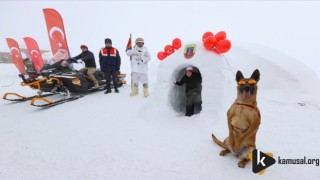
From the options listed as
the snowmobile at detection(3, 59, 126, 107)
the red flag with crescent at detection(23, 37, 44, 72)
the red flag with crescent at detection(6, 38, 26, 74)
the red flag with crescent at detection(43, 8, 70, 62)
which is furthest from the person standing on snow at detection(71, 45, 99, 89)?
the red flag with crescent at detection(6, 38, 26, 74)

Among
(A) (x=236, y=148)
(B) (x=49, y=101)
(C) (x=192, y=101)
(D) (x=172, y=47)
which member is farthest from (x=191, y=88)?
(B) (x=49, y=101)

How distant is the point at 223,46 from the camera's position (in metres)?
4.38

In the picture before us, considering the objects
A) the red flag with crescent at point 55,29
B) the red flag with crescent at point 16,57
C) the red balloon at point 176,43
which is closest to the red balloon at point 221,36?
the red balloon at point 176,43

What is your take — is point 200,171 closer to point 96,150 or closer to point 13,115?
point 96,150

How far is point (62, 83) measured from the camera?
19.8 ft

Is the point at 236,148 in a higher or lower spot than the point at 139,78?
lower

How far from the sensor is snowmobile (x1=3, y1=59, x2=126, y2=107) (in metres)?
5.54

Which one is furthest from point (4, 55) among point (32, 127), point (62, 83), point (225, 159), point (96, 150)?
point (225, 159)

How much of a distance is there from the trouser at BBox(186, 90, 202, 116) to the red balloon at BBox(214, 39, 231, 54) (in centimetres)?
151

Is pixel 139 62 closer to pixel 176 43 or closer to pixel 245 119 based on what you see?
pixel 176 43

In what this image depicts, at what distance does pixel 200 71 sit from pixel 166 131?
1.67 m

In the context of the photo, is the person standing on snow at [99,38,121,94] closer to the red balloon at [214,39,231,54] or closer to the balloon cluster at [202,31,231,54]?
the balloon cluster at [202,31,231,54]

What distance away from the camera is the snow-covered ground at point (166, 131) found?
2764 millimetres

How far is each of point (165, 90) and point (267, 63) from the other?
2.97 m
